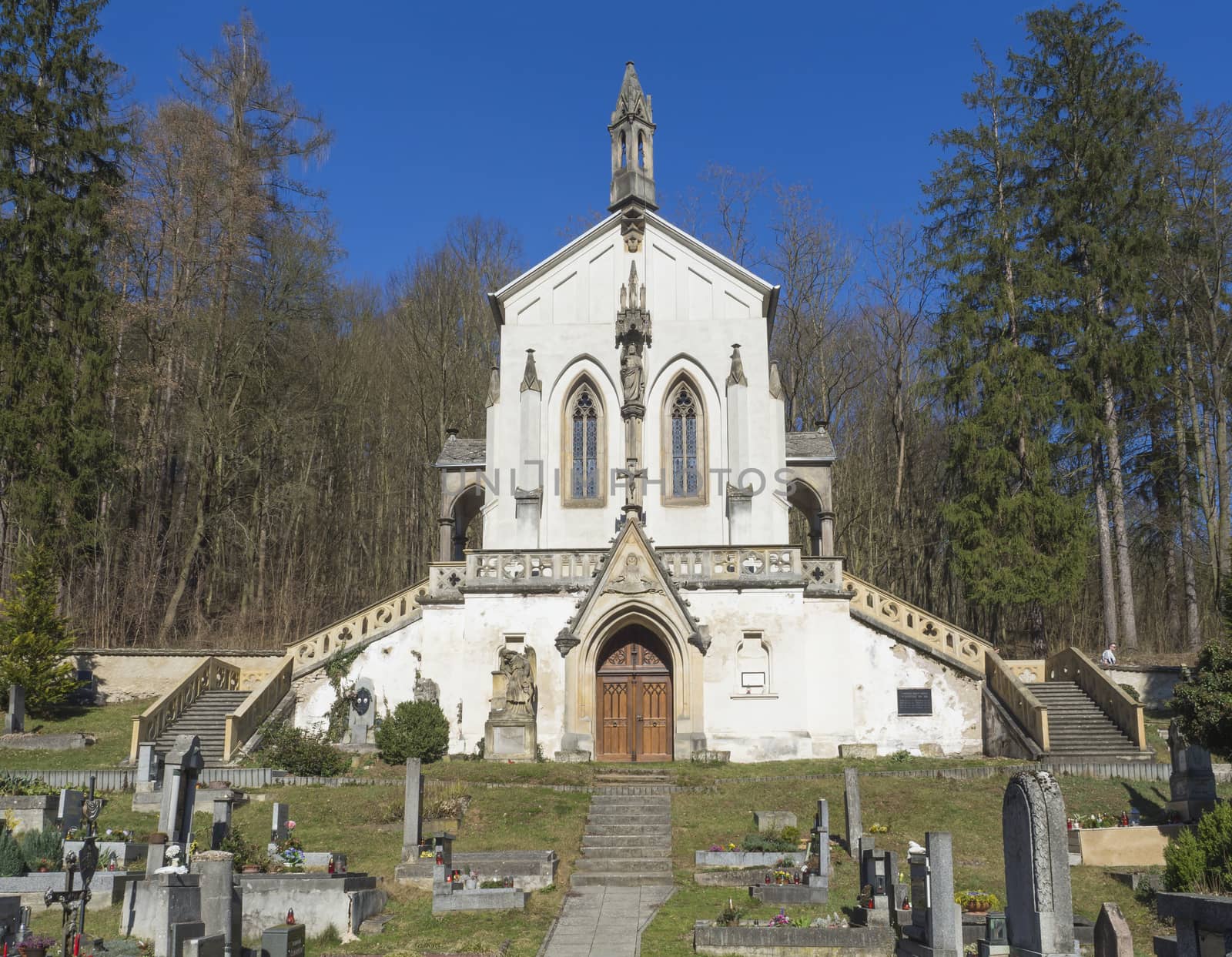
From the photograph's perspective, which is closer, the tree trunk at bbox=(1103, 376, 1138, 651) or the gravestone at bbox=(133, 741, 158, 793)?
the gravestone at bbox=(133, 741, 158, 793)

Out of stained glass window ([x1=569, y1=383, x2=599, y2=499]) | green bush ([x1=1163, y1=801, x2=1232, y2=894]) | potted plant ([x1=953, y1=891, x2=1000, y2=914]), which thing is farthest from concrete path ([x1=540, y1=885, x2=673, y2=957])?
stained glass window ([x1=569, y1=383, x2=599, y2=499])

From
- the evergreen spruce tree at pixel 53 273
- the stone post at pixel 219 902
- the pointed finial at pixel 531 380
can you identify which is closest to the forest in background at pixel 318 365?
the evergreen spruce tree at pixel 53 273

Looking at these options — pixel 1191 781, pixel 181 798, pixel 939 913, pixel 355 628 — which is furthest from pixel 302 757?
pixel 1191 781

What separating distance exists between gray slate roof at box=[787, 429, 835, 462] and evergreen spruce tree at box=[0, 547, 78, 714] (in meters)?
19.3

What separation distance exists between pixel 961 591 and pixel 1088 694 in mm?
13505

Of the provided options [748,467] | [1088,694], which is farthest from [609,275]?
[1088,694]

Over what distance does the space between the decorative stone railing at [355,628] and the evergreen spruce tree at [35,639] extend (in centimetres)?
548

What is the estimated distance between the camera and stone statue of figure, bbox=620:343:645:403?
3142cm

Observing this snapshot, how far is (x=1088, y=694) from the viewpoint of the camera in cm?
2852

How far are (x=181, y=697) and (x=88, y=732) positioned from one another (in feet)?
7.26

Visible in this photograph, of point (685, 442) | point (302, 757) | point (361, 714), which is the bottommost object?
point (302, 757)

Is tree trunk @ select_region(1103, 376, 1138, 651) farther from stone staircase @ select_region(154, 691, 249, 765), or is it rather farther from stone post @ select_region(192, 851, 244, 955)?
stone post @ select_region(192, 851, 244, 955)

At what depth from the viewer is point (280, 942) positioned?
1252cm

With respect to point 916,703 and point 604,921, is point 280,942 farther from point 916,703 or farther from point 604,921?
point 916,703
